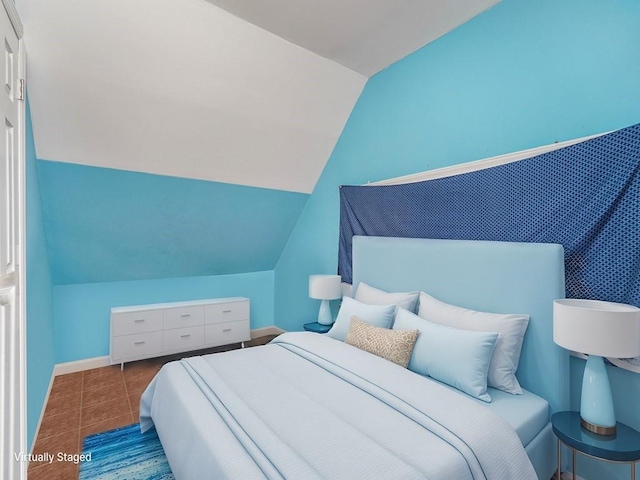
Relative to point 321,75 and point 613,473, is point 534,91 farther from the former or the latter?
point 613,473

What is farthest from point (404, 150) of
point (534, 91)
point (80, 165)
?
point (80, 165)

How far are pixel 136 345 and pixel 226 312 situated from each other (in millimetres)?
961

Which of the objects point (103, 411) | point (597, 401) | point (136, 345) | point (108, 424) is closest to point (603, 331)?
point (597, 401)

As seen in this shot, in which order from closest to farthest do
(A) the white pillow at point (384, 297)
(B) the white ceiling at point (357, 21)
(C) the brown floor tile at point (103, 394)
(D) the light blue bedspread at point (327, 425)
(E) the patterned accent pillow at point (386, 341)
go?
(D) the light blue bedspread at point (327, 425) → (E) the patterned accent pillow at point (386, 341) → (B) the white ceiling at point (357, 21) → (A) the white pillow at point (384, 297) → (C) the brown floor tile at point (103, 394)

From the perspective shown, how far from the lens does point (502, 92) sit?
2.26 metres

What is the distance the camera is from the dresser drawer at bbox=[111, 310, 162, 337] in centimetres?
339

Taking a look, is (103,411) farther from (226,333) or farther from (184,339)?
(226,333)

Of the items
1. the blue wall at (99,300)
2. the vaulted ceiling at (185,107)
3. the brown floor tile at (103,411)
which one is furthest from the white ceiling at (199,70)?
the brown floor tile at (103,411)

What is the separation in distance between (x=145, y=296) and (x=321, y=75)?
9.73 ft

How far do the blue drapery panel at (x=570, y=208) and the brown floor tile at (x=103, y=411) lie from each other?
2.73 m

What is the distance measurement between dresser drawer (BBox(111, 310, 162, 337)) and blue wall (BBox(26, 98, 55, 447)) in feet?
1.75

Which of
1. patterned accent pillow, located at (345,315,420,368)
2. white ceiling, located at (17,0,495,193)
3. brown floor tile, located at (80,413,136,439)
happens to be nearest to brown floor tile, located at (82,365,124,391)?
brown floor tile, located at (80,413,136,439)

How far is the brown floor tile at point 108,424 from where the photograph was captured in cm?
235

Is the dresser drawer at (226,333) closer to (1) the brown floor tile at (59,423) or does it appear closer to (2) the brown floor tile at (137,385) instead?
(2) the brown floor tile at (137,385)
